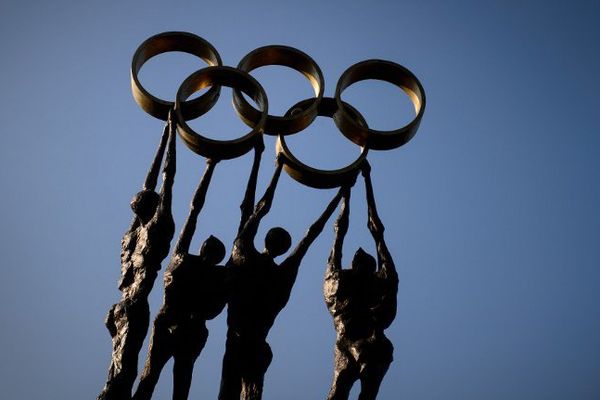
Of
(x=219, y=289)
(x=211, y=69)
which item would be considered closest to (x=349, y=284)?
(x=219, y=289)

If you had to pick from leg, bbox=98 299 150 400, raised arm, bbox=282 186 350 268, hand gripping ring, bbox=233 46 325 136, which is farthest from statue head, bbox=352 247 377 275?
leg, bbox=98 299 150 400

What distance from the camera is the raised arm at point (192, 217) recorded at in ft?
36.0

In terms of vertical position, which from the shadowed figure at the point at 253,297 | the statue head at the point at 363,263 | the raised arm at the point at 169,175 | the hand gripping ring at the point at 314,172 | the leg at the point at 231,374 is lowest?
the leg at the point at 231,374

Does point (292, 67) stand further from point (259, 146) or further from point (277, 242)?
point (277, 242)

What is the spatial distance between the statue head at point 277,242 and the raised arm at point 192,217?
3.03ft

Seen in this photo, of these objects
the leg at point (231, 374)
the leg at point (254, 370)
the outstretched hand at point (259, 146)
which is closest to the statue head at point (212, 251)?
the leg at point (231, 374)

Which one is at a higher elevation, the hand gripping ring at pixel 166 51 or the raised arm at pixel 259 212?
the hand gripping ring at pixel 166 51

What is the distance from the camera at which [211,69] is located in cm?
1209

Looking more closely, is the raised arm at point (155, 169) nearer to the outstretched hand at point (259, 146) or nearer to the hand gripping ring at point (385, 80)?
the outstretched hand at point (259, 146)

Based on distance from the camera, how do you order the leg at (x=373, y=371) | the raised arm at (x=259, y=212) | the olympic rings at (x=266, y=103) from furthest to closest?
the olympic rings at (x=266, y=103) → the raised arm at (x=259, y=212) → the leg at (x=373, y=371)

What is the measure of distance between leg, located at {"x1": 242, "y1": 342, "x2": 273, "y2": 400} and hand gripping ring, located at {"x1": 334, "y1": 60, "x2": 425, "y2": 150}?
320 centimetres

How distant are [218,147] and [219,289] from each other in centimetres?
188

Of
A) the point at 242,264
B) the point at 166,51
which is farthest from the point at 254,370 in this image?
the point at 166,51

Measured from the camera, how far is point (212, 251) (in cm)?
1104
